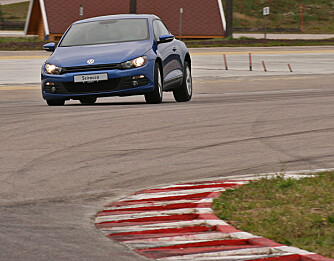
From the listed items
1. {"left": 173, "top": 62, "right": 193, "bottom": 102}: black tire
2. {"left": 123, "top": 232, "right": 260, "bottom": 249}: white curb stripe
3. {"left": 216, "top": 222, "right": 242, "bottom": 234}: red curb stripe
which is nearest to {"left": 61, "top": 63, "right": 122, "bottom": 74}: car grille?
{"left": 173, "top": 62, "right": 193, "bottom": 102}: black tire

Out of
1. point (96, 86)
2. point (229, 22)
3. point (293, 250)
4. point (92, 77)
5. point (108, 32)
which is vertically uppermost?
point (293, 250)

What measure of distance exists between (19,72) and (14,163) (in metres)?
21.3

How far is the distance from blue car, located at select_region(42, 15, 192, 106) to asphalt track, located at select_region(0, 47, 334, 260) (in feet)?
1.20

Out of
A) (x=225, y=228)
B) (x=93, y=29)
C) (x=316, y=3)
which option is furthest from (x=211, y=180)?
(x=316, y=3)

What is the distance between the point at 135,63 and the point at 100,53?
63cm

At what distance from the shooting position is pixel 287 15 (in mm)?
78562

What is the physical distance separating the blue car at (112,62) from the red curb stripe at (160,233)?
8.43 metres

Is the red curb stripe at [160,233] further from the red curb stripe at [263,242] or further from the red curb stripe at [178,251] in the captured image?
the red curb stripe at [263,242]

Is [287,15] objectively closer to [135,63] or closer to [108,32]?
[108,32]

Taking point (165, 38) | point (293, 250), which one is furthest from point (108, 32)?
point (293, 250)

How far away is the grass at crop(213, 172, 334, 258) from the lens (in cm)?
576

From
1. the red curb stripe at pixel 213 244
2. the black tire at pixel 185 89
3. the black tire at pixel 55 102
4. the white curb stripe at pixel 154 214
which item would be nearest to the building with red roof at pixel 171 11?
the black tire at pixel 185 89

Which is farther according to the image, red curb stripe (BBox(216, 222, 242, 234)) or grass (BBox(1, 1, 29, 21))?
grass (BBox(1, 1, 29, 21))

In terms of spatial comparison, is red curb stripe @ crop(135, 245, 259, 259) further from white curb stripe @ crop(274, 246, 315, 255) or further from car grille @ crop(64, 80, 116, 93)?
car grille @ crop(64, 80, 116, 93)
